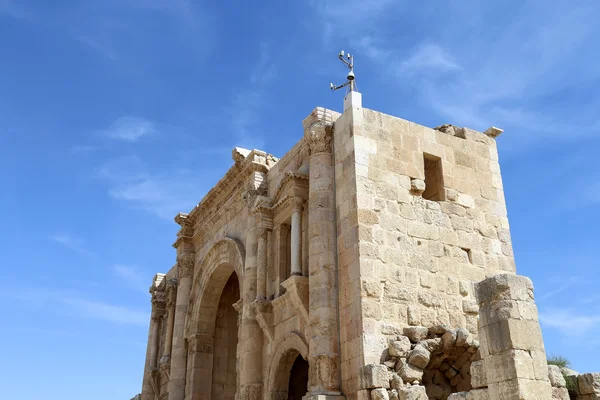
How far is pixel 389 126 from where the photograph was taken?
11.2 meters

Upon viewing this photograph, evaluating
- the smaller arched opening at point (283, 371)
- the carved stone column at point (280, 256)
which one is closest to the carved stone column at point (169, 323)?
the smaller arched opening at point (283, 371)

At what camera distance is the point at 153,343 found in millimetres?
19312

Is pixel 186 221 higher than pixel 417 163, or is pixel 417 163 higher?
pixel 186 221

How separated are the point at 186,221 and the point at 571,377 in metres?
11.8

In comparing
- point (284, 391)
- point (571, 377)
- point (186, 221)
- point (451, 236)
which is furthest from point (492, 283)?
point (186, 221)

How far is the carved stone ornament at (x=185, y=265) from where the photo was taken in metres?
17.6

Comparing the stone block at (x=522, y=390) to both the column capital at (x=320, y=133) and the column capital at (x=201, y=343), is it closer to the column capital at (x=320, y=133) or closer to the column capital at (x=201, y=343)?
the column capital at (x=320, y=133)

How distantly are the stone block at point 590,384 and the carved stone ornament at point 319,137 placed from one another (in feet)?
17.6

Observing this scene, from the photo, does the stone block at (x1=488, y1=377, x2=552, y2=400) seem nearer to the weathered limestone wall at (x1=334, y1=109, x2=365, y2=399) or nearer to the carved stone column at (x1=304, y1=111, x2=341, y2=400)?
the weathered limestone wall at (x1=334, y1=109, x2=365, y2=399)

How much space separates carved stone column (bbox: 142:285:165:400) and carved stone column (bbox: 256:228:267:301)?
735 cm

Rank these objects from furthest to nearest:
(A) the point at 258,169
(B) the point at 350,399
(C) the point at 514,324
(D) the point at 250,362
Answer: (A) the point at 258,169, (D) the point at 250,362, (B) the point at 350,399, (C) the point at 514,324

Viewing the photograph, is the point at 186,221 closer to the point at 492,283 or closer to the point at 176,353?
the point at 176,353

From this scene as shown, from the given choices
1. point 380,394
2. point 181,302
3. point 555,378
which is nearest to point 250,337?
point 380,394

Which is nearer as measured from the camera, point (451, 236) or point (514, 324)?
point (514, 324)
